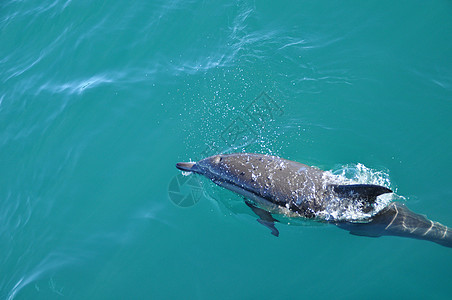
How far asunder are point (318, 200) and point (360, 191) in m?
0.98

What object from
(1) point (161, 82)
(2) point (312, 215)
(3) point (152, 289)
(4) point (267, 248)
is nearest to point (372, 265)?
(2) point (312, 215)

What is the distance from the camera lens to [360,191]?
25.4ft

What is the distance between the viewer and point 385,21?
11.5 m

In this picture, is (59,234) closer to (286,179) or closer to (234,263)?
(234,263)

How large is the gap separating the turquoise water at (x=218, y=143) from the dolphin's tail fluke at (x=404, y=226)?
13.4 inches

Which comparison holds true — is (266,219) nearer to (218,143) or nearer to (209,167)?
(209,167)

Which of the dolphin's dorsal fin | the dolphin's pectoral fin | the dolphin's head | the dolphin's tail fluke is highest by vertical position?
the dolphin's head

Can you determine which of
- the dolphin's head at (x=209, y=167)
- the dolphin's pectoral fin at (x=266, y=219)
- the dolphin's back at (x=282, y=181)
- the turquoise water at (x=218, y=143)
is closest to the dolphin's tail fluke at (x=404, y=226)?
the turquoise water at (x=218, y=143)

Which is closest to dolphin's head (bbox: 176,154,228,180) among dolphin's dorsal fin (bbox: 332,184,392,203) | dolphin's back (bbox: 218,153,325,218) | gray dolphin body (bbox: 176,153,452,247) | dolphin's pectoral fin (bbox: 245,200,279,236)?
gray dolphin body (bbox: 176,153,452,247)

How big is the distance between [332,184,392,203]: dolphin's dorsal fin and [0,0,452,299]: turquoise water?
1.27 m

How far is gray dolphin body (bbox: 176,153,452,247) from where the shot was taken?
780cm

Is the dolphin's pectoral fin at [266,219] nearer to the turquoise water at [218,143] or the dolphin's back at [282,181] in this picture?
the turquoise water at [218,143]

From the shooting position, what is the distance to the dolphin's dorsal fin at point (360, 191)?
745cm

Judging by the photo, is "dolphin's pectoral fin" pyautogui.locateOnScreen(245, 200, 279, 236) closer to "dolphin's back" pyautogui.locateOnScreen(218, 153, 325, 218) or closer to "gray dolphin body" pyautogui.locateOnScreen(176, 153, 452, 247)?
"gray dolphin body" pyautogui.locateOnScreen(176, 153, 452, 247)
